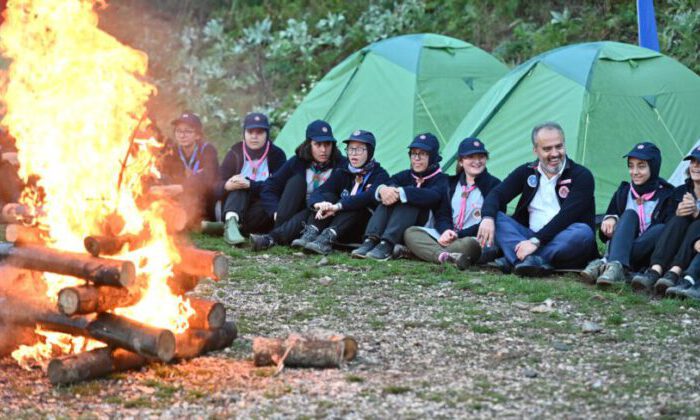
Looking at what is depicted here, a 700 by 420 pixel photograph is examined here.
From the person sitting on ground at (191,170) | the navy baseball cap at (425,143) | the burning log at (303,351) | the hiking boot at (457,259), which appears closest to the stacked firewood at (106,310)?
the burning log at (303,351)

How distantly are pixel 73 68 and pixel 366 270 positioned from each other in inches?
139

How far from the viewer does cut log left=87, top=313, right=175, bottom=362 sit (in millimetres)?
5734

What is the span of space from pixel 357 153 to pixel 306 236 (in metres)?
0.95

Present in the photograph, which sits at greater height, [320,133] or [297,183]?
[320,133]

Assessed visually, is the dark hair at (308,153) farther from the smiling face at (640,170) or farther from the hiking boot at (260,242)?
the smiling face at (640,170)

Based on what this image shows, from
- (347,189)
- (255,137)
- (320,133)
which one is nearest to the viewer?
(347,189)

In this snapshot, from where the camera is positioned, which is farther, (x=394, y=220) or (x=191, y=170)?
(x=191, y=170)

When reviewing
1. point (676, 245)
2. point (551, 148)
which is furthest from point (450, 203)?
point (676, 245)

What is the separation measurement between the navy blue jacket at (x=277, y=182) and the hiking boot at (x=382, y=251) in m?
1.37

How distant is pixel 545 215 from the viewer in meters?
9.05

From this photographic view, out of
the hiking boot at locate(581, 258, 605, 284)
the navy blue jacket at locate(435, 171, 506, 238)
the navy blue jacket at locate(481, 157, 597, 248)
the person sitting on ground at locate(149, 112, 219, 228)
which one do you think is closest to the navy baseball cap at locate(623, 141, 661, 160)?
the navy blue jacket at locate(481, 157, 597, 248)

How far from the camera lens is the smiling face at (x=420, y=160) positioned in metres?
9.88

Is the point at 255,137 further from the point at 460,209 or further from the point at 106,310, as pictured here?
the point at 106,310

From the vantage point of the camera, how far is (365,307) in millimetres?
7727
